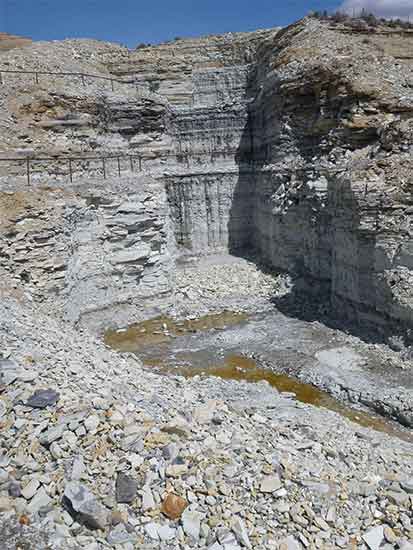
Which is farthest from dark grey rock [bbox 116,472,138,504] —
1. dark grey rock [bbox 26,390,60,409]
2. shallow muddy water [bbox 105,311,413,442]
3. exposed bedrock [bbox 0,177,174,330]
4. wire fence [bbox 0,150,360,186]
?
wire fence [bbox 0,150,360,186]

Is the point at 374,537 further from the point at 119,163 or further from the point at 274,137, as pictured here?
the point at 274,137

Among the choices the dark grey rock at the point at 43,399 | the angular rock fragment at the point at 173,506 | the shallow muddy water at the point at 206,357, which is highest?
the dark grey rock at the point at 43,399

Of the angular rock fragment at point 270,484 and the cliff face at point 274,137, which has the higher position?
the cliff face at point 274,137

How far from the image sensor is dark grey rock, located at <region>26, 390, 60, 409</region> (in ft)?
26.9

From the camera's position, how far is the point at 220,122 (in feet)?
92.7

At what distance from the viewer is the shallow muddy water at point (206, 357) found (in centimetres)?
1316

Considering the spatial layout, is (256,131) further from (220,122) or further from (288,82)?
(288,82)

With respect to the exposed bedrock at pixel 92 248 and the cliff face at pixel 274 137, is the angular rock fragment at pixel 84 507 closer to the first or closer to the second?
the exposed bedrock at pixel 92 248

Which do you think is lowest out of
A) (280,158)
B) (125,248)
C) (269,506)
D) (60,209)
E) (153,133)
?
(269,506)

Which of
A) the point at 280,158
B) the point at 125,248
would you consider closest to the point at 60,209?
the point at 125,248

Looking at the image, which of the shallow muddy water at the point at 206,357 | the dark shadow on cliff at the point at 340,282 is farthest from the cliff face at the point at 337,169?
the shallow muddy water at the point at 206,357

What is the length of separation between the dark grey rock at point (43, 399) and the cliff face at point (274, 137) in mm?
11240

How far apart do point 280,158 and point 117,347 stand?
1288 centimetres

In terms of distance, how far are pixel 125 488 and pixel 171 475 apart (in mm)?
719
